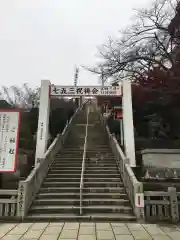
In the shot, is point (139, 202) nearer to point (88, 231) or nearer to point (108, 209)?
point (108, 209)

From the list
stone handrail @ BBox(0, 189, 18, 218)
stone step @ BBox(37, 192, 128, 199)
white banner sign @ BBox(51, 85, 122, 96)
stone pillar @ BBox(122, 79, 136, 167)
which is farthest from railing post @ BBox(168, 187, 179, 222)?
white banner sign @ BBox(51, 85, 122, 96)

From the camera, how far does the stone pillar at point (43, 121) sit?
14.9 meters

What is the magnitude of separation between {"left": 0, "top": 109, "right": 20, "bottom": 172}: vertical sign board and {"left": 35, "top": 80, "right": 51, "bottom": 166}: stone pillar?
4.81 m

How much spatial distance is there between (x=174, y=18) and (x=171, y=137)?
8611 mm

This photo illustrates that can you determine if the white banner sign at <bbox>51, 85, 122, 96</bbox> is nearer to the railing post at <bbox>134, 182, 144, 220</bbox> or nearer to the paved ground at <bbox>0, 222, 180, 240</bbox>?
the railing post at <bbox>134, 182, 144, 220</bbox>

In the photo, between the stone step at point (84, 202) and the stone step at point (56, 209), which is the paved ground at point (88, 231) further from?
the stone step at point (84, 202)

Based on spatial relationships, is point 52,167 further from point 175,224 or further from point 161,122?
point 161,122

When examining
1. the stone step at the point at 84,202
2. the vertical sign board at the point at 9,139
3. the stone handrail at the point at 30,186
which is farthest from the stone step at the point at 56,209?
the vertical sign board at the point at 9,139

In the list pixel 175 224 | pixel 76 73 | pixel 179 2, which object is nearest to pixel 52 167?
→ pixel 175 224

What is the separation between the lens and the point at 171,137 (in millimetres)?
19750

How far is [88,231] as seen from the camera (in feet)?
25.1

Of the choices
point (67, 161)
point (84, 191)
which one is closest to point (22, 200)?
point (84, 191)

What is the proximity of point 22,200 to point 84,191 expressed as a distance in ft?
9.36

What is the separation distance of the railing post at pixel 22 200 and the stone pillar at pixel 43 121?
5483mm
